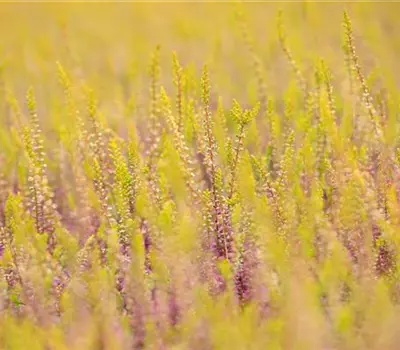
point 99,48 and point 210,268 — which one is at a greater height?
point 99,48

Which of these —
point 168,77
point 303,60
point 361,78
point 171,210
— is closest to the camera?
point 171,210

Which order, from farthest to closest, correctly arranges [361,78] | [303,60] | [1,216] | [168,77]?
[168,77]
[303,60]
[1,216]
[361,78]

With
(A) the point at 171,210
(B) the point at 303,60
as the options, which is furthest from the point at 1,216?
(B) the point at 303,60

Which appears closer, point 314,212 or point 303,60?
point 314,212

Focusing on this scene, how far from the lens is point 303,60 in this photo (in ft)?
10.0

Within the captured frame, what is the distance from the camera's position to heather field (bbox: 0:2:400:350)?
1648 mm

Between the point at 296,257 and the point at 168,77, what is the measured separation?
182 centimetres

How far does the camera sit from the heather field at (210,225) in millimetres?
1648

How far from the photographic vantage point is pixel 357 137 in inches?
93.6

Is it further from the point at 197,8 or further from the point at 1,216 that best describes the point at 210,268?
the point at 197,8

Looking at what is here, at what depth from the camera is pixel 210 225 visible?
1988 millimetres

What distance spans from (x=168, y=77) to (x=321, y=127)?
55.4 inches

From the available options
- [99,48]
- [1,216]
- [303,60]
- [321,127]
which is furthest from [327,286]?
[99,48]

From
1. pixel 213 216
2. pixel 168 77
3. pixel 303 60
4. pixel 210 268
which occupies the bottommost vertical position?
pixel 210 268
